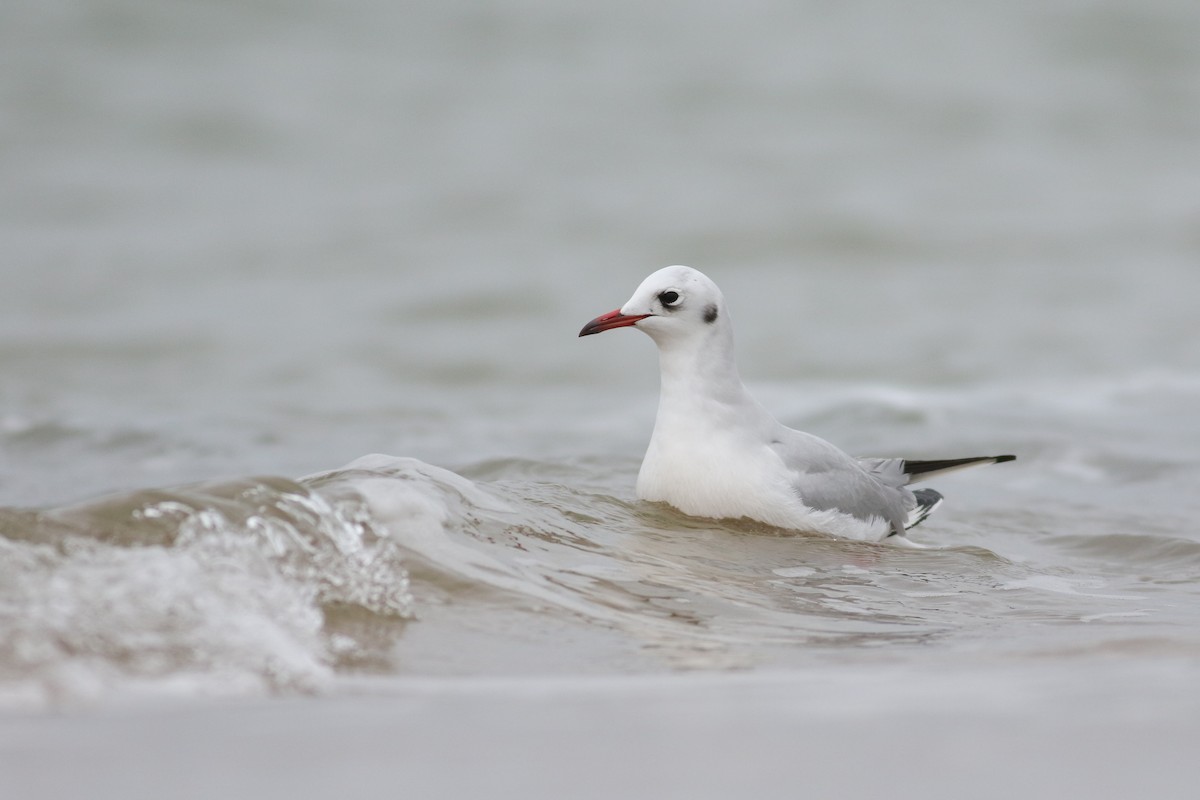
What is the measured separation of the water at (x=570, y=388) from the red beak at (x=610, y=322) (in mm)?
641

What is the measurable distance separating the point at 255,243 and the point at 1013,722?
10.6m

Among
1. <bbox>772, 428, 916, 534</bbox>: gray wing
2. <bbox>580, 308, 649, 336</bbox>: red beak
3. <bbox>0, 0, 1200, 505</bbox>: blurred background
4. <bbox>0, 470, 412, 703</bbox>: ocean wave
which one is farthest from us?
<bbox>0, 0, 1200, 505</bbox>: blurred background

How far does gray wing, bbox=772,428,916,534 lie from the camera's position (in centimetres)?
495

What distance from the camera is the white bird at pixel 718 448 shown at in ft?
15.9

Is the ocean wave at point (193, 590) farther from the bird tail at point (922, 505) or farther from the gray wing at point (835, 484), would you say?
the bird tail at point (922, 505)

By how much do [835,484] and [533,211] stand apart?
827 cm

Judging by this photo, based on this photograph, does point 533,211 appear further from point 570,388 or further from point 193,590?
point 193,590

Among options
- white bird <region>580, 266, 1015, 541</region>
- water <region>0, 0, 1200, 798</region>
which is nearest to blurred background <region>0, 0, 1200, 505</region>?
water <region>0, 0, 1200, 798</region>

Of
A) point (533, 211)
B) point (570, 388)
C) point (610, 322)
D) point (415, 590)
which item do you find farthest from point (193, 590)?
point (533, 211)

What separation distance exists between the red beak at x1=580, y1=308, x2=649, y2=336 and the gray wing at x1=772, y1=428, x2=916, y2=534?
27.6 inches

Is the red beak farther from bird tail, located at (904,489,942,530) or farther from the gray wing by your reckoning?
bird tail, located at (904,489,942,530)

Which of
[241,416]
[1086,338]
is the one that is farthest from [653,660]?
[1086,338]

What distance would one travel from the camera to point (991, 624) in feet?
12.4

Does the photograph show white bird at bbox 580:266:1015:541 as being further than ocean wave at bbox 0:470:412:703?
Yes
